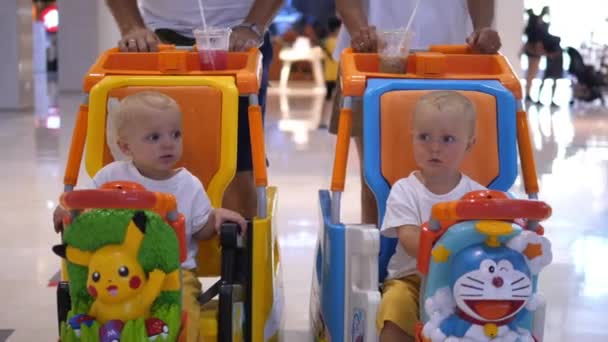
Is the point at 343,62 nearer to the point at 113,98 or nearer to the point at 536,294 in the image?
the point at 113,98

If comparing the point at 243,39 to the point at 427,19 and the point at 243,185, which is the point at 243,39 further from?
the point at 427,19

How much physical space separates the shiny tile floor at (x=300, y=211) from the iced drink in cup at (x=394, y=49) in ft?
2.87

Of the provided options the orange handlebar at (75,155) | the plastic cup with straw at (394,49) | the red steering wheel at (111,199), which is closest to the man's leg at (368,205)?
the plastic cup with straw at (394,49)

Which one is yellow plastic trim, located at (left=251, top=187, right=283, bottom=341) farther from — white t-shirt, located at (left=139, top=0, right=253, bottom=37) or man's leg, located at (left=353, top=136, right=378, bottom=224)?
white t-shirt, located at (left=139, top=0, right=253, bottom=37)

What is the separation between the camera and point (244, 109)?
2.70 m

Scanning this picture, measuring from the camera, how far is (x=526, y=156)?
2.50 meters

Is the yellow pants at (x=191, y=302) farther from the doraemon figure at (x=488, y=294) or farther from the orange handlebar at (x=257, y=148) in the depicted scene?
the doraemon figure at (x=488, y=294)

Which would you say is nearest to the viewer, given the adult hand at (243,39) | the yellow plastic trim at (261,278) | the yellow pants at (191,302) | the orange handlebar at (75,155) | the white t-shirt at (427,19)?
the yellow pants at (191,302)

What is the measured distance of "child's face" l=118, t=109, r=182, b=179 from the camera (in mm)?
2203

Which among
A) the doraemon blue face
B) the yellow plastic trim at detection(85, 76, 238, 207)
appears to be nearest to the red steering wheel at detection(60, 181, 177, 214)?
the yellow plastic trim at detection(85, 76, 238, 207)

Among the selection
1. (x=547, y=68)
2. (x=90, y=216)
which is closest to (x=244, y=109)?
(x=90, y=216)

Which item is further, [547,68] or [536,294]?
[547,68]

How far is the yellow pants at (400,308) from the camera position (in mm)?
2156

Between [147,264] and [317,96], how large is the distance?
10.5 meters
